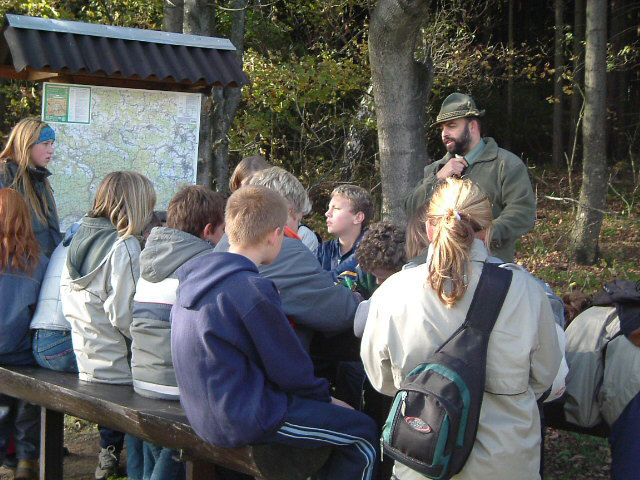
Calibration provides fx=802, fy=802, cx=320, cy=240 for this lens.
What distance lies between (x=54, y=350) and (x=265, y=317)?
1.94 meters

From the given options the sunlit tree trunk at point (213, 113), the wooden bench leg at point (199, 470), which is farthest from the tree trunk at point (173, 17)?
the wooden bench leg at point (199, 470)

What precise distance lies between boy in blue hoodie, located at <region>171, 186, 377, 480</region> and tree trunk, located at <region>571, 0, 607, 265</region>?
844 centimetres

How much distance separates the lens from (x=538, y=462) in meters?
2.91

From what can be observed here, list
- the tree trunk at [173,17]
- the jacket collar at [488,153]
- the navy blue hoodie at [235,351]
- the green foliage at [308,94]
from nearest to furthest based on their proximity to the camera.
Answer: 1. the navy blue hoodie at [235,351]
2. the jacket collar at [488,153]
3. the tree trunk at [173,17]
4. the green foliage at [308,94]

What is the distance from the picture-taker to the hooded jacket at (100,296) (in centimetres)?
400

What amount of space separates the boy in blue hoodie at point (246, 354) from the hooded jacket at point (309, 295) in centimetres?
29

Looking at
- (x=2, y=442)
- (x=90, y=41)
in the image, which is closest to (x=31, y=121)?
(x=90, y=41)

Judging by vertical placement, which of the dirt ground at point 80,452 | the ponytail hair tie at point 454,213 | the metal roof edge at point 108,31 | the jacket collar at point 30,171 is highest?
the metal roof edge at point 108,31

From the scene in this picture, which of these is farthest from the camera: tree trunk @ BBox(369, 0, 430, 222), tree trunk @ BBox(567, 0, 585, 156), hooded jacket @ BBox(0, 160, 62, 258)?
tree trunk @ BBox(567, 0, 585, 156)

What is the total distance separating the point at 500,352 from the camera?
2.82m

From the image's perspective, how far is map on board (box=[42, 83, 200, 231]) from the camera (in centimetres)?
581

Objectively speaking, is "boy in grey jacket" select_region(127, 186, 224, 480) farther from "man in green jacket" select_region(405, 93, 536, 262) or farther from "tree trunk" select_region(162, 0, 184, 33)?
"tree trunk" select_region(162, 0, 184, 33)

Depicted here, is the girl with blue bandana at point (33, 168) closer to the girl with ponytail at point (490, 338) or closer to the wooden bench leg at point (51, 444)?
the wooden bench leg at point (51, 444)

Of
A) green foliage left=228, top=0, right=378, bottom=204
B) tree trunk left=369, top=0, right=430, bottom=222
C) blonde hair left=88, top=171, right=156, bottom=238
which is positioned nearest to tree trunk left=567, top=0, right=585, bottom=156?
green foliage left=228, top=0, right=378, bottom=204
